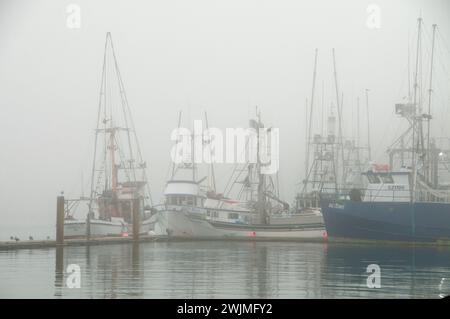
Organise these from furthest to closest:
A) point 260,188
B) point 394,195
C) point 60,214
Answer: point 260,188 < point 394,195 < point 60,214

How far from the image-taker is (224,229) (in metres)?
37.4

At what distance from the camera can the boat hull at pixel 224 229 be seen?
36531mm

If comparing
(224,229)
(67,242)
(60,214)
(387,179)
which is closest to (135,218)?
(67,242)

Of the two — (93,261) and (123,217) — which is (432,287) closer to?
(93,261)

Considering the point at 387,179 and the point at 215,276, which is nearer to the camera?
the point at 215,276

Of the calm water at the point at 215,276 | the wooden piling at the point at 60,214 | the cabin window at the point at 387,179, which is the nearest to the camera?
the calm water at the point at 215,276

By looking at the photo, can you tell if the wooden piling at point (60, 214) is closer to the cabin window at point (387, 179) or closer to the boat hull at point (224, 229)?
the boat hull at point (224, 229)

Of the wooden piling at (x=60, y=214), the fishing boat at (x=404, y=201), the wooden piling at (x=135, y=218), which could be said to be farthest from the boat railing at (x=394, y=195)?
the wooden piling at (x=60, y=214)

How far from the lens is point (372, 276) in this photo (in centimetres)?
1555

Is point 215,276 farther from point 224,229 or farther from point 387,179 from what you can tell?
point 224,229

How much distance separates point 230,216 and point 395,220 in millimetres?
11146

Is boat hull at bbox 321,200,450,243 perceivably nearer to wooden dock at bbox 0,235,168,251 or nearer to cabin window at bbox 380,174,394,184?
cabin window at bbox 380,174,394,184
